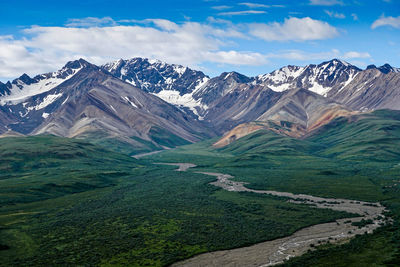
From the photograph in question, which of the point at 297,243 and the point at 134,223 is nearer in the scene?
the point at 297,243

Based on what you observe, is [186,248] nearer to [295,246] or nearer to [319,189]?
[295,246]

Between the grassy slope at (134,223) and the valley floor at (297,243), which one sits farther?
the grassy slope at (134,223)

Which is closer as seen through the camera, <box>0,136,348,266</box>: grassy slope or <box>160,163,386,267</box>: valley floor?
<box>160,163,386,267</box>: valley floor

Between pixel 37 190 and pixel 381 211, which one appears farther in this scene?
pixel 37 190

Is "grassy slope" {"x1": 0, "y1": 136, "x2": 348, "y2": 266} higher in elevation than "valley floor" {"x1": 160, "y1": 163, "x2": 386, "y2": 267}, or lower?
higher

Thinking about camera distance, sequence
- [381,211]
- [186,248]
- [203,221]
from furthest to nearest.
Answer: [381,211]
[203,221]
[186,248]

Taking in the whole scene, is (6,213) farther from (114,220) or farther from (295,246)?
(295,246)

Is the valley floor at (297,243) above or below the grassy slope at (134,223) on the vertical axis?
below

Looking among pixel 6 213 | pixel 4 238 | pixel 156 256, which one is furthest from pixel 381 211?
pixel 6 213

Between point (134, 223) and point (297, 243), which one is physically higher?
point (134, 223)

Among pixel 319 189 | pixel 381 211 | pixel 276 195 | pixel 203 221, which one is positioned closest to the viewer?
pixel 203 221
